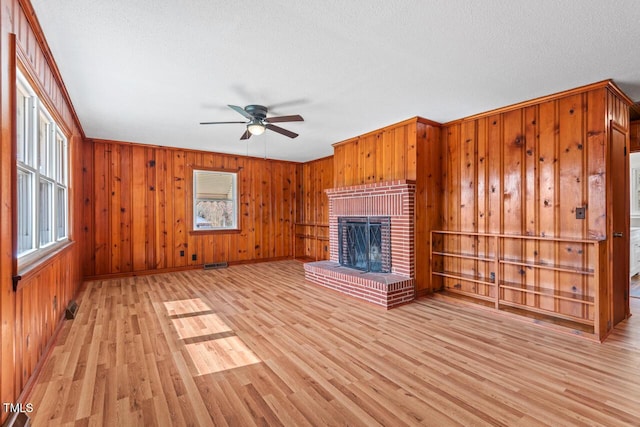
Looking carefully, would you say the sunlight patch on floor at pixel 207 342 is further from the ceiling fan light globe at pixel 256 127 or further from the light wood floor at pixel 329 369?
the ceiling fan light globe at pixel 256 127

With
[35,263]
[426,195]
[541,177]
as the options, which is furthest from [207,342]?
[541,177]

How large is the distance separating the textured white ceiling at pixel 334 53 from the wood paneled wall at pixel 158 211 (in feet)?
6.13

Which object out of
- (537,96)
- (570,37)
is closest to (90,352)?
(570,37)

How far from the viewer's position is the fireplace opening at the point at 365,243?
14.7 feet

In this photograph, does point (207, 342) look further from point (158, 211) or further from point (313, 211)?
point (313, 211)

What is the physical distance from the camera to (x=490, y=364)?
2404 millimetres

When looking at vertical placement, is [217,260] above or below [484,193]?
below

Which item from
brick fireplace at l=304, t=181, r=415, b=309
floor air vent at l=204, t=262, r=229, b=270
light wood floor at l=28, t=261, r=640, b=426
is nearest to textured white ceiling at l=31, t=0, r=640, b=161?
brick fireplace at l=304, t=181, r=415, b=309

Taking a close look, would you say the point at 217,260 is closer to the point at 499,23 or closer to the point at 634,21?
the point at 499,23

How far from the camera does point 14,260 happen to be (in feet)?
5.82

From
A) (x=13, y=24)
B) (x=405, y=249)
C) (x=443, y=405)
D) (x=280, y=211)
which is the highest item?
(x=13, y=24)

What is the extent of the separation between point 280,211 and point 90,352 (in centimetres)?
528

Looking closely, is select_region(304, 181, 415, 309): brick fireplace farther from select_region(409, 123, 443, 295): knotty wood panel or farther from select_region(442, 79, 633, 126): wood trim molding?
select_region(442, 79, 633, 126): wood trim molding

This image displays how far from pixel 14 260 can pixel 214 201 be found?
16.2 ft
